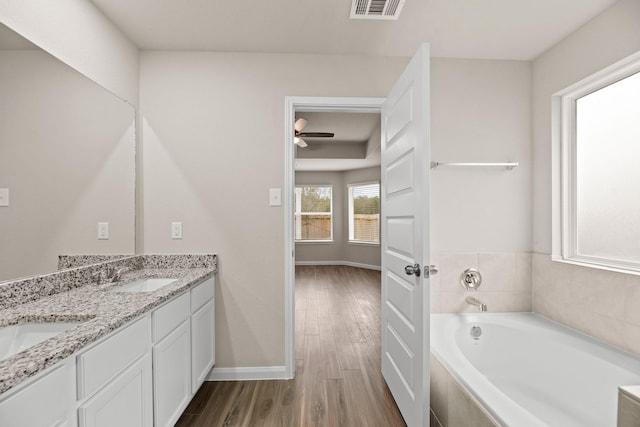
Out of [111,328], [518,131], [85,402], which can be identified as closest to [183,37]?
[111,328]

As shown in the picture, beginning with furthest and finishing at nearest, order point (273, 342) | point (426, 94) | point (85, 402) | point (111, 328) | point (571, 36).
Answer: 1. point (273, 342)
2. point (571, 36)
3. point (426, 94)
4. point (111, 328)
5. point (85, 402)

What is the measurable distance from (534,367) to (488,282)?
0.65 m

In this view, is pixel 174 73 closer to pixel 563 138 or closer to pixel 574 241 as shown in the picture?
pixel 563 138

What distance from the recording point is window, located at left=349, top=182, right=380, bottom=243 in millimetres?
7613

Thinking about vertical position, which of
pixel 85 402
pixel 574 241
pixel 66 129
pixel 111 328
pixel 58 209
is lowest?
pixel 85 402

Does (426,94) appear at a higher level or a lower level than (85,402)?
higher

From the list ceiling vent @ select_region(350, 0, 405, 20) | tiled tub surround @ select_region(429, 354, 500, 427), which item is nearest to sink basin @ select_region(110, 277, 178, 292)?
tiled tub surround @ select_region(429, 354, 500, 427)

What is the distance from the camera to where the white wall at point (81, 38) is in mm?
1515

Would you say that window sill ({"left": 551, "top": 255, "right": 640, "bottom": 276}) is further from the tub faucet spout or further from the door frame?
the door frame

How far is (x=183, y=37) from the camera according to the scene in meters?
2.28

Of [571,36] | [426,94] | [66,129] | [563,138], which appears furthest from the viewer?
[563,138]

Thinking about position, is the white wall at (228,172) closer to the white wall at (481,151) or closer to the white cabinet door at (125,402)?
the white wall at (481,151)

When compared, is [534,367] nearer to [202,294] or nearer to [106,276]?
[202,294]

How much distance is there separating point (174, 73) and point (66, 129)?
3.29ft
